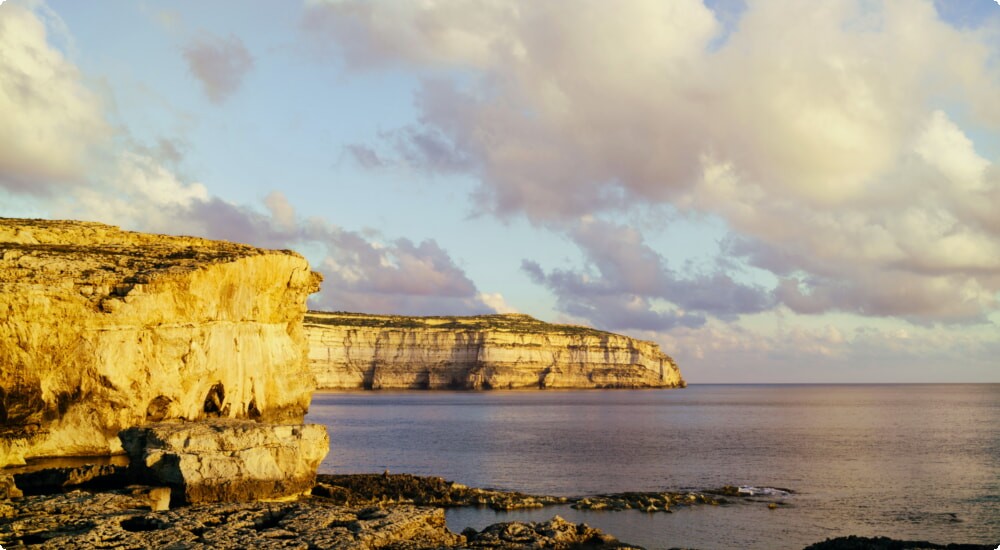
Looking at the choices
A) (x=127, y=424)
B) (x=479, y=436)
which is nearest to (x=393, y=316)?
(x=479, y=436)

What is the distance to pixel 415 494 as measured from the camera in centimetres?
3247

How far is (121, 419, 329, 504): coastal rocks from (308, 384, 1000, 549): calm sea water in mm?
5870

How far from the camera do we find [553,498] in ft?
108

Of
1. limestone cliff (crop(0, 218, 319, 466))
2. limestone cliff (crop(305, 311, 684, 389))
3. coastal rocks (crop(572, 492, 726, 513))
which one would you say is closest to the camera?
limestone cliff (crop(0, 218, 319, 466))

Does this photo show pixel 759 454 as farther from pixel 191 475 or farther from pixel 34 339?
pixel 34 339

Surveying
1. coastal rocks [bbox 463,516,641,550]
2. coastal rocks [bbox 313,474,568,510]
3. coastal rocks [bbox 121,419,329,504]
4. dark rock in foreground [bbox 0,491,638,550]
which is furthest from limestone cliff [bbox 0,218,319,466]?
coastal rocks [bbox 463,516,641,550]

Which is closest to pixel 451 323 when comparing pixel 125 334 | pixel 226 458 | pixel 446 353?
pixel 446 353

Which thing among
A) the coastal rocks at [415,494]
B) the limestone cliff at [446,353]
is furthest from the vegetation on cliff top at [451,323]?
the coastal rocks at [415,494]

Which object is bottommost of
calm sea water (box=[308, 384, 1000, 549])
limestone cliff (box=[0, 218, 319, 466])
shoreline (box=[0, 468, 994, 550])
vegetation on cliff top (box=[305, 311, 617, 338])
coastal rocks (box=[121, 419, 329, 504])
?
calm sea water (box=[308, 384, 1000, 549])

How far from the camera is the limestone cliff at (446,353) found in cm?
15938

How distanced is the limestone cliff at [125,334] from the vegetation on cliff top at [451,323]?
369 feet

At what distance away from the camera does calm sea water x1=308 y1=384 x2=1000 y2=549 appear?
28.6 meters

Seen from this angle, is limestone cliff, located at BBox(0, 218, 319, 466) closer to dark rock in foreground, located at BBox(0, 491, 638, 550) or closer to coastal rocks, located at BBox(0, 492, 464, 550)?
dark rock in foreground, located at BBox(0, 491, 638, 550)

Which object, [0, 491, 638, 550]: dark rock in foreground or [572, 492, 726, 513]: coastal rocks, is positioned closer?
[0, 491, 638, 550]: dark rock in foreground
